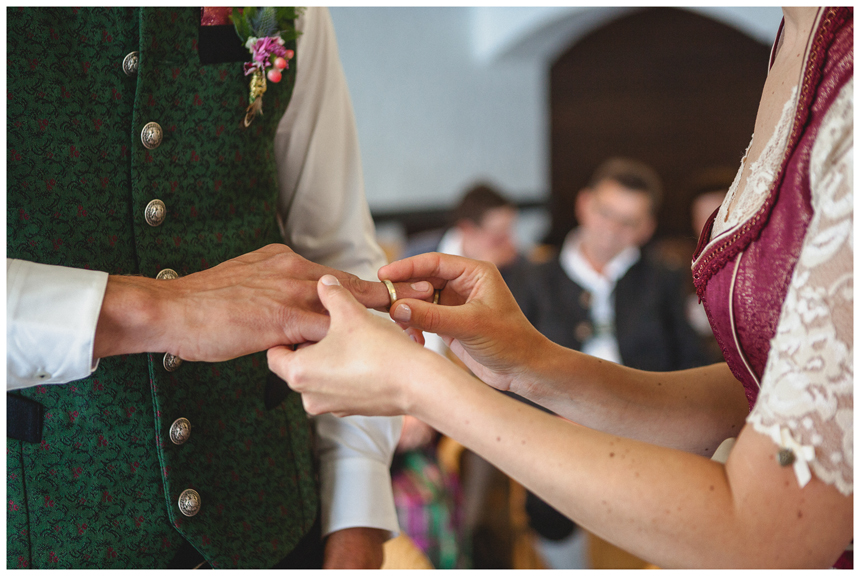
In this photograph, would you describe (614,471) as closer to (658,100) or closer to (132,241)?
(132,241)

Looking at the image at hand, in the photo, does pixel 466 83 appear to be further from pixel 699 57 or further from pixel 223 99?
pixel 223 99

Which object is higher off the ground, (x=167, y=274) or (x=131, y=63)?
(x=131, y=63)

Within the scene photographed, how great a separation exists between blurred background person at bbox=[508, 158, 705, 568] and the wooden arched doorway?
231 cm

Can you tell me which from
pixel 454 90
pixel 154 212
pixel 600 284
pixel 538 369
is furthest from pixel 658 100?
pixel 154 212

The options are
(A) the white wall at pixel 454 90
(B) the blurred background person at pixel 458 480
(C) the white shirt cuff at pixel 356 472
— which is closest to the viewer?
(C) the white shirt cuff at pixel 356 472

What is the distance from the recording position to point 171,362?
0.99 meters

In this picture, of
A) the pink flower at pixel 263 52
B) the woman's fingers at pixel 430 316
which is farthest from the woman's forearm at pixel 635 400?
the pink flower at pixel 263 52

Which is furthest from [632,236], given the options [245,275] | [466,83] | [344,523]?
[466,83]

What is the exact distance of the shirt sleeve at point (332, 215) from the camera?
1.21 m

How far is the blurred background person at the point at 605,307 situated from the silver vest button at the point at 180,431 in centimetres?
215

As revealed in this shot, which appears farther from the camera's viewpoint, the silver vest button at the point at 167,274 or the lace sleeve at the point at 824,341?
the silver vest button at the point at 167,274

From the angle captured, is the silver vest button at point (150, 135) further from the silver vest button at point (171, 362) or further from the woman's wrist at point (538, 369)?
the woman's wrist at point (538, 369)

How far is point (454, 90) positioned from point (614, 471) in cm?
537

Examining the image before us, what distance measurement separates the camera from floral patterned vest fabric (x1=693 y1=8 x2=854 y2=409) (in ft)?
2.56
